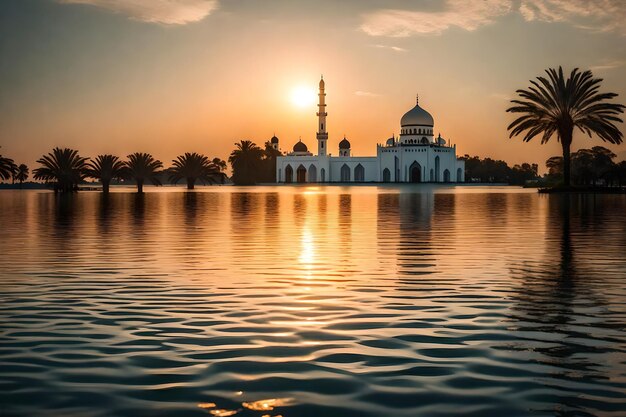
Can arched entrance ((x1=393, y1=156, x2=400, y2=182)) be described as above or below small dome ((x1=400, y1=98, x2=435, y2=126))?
below

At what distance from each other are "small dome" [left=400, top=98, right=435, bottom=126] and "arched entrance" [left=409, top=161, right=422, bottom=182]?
25.7 ft

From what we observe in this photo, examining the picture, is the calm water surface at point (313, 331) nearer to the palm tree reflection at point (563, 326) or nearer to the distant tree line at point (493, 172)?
the palm tree reflection at point (563, 326)

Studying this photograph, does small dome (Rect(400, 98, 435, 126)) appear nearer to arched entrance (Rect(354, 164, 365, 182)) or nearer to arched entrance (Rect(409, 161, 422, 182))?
arched entrance (Rect(409, 161, 422, 182))

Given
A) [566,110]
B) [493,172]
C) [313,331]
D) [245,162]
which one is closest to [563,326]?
[313,331]

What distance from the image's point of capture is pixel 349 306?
29.3 feet

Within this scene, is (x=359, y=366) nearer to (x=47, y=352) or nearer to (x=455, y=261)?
(x=47, y=352)

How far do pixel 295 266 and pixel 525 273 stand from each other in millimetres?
3808

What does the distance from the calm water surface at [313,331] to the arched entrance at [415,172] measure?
120857 mm

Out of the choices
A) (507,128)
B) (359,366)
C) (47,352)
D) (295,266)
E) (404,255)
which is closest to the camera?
(359,366)

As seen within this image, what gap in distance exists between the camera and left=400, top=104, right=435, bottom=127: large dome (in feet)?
452

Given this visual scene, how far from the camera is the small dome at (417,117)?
138m

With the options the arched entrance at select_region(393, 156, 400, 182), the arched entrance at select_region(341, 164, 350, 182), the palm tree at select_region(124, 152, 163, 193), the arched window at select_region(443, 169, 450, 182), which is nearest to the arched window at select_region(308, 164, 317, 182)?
the arched entrance at select_region(341, 164, 350, 182)

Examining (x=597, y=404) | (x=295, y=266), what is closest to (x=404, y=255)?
(x=295, y=266)

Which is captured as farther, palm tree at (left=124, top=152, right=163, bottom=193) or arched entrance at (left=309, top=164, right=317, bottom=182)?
arched entrance at (left=309, top=164, right=317, bottom=182)
